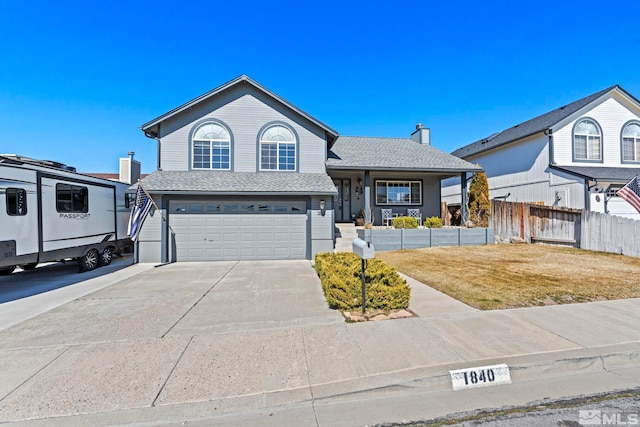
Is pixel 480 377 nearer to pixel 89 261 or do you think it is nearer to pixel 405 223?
pixel 405 223

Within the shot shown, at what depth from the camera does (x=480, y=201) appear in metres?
14.5

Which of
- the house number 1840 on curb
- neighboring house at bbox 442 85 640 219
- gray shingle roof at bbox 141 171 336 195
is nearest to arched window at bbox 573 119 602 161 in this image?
neighboring house at bbox 442 85 640 219

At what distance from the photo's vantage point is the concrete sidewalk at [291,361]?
9.44 feet

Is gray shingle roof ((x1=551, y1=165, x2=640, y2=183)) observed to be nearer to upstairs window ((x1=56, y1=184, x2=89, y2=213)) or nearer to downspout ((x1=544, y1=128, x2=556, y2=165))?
downspout ((x1=544, y1=128, x2=556, y2=165))

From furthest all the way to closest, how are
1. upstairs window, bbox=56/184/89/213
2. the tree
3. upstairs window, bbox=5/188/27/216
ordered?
the tree
upstairs window, bbox=56/184/89/213
upstairs window, bbox=5/188/27/216

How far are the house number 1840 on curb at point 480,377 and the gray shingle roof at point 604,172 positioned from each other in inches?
651

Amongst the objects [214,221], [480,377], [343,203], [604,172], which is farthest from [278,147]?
[604,172]

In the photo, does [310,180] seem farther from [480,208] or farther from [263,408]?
[263,408]

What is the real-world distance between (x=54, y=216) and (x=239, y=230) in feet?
18.1

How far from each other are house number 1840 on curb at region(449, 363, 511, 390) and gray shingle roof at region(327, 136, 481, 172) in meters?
10.8

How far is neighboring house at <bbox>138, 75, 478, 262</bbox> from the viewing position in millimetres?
11328

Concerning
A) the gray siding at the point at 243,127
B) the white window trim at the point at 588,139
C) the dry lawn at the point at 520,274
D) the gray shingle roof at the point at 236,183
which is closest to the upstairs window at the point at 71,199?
the gray shingle roof at the point at 236,183

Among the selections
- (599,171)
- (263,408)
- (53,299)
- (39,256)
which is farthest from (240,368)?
(599,171)

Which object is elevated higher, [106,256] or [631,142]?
[631,142]
